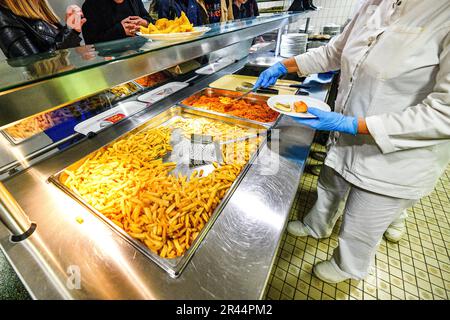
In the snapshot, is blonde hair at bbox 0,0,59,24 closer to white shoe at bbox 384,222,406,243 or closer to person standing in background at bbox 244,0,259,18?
person standing in background at bbox 244,0,259,18

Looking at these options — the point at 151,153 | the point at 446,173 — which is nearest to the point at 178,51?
the point at 151,153

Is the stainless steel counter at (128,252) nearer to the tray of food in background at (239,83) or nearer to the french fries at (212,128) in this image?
the french fries at (212,128)

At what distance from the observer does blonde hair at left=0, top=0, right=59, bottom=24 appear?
219 centimetres

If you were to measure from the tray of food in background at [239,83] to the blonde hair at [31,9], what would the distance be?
7.34ft

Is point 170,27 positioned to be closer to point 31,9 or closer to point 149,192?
point 149,192

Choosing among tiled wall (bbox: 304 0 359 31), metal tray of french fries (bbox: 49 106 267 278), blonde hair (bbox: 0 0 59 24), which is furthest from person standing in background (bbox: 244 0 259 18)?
metal tray of french fries (bbox: 49 106 267 278)

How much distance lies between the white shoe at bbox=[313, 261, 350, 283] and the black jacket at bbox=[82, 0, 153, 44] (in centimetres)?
390

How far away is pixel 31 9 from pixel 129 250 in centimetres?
318

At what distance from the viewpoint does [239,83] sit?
8.77 feet

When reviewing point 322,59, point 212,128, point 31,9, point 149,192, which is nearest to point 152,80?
point 212,128

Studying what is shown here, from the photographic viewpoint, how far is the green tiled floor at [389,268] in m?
1.99

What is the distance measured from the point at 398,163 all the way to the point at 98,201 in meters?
1.96

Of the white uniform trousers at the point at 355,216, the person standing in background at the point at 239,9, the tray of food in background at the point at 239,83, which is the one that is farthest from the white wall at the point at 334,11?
the white uniform trousers at the point at 355,216
